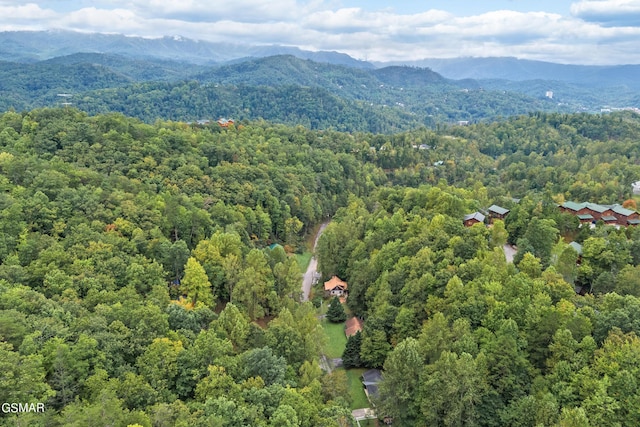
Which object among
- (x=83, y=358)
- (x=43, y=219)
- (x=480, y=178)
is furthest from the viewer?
(x=480, y=178)

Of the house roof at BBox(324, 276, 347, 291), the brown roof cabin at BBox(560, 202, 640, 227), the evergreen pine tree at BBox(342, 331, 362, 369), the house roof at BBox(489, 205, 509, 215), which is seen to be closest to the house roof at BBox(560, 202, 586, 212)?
the brown roof cabin at BBox(560, 202, 640, 227)

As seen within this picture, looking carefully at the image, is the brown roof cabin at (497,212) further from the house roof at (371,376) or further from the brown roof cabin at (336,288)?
the house roof at (371,376)

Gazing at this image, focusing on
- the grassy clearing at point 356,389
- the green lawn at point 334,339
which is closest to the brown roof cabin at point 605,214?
the green lawn at point 334,339

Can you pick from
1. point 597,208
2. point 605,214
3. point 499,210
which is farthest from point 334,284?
point 605,214

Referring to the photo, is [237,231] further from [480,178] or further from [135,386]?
[480,178]

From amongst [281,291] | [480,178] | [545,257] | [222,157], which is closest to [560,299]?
[545,257]

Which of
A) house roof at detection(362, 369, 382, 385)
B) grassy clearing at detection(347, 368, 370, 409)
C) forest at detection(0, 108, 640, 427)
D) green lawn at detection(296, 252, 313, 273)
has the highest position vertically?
forest at detection(0, 108, 640, 427)

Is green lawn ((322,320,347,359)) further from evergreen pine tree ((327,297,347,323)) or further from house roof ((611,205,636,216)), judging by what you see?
house roof ((611,205,636,216))
